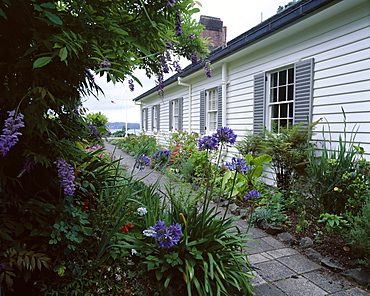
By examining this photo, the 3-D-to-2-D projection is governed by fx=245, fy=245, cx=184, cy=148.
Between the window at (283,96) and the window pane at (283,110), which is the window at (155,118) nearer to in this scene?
the window at (283,96)

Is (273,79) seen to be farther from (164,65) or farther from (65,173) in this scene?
(65,173)

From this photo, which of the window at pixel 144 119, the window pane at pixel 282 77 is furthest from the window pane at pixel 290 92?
the window at pixel 144 119

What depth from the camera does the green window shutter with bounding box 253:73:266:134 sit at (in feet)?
17.5

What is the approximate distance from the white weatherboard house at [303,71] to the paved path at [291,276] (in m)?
2.01

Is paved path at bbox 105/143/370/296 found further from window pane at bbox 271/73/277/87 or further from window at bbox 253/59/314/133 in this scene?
window pane at bbox 271/73/277/87

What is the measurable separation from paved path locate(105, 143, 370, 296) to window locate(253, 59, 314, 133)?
2480 mm

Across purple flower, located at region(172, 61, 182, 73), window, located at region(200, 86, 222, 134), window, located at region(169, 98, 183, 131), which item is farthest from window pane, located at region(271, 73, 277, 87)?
window, located at region(169, 98, 183, 131)

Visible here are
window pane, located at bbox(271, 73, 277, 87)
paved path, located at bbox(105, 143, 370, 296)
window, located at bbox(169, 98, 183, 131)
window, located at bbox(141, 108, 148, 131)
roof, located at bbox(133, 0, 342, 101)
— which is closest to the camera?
paved path, located at bbox(105, 143, 370, 296)

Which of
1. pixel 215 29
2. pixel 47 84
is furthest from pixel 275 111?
pixel 215 29

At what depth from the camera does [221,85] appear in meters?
6.96

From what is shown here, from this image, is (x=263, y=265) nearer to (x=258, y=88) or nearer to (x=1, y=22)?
(x=1, y=22)

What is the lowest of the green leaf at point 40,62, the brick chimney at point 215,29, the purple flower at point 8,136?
the purple flower at point 8,136

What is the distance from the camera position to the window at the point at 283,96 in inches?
174

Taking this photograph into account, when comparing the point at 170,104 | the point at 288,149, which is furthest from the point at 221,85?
the point at 170,104
